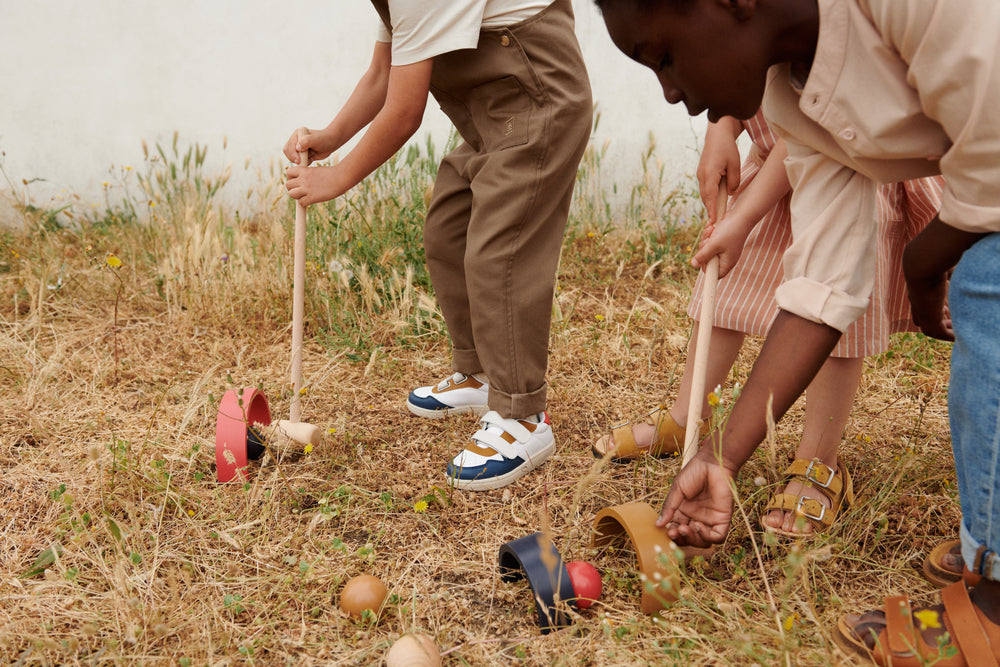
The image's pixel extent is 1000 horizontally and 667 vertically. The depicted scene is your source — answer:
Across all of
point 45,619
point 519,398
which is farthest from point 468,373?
point 45,619

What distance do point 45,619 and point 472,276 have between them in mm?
1133

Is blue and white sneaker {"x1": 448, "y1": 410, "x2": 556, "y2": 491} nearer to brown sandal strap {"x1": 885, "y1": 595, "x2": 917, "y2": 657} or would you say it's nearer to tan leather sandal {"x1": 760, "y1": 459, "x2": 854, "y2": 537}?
tan leather sandal {"x1": 760, "y1": 459, "x2": 854, "y2": 537}

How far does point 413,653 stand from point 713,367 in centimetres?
101

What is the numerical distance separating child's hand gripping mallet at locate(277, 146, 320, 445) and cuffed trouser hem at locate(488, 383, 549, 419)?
0.47 m

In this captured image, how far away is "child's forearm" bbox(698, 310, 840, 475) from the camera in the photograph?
1273 millimetres

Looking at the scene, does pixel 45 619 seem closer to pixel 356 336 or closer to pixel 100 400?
pixel 100 400

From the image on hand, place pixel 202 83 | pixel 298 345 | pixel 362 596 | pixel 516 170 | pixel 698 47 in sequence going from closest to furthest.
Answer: pixel 698 47 → pixel 362 596 → pixel 516 170 → pixel 298 345 → pixel 202 83

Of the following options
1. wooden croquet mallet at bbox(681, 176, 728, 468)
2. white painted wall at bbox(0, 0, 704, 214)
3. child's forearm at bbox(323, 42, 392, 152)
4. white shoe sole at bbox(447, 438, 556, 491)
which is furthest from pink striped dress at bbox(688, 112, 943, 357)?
white painted wall at bbox(0, 0, 704, 214)

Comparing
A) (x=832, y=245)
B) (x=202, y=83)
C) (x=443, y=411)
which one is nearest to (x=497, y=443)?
(x=443, y=411)

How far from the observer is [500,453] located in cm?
Answer: 188

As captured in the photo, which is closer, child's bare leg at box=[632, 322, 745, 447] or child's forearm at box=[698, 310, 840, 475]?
child's forearm at box=[698, 310, 840, 475]

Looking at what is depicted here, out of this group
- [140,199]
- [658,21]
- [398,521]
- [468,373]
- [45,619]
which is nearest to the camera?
[658,21]

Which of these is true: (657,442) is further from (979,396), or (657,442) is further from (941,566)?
(979,396)

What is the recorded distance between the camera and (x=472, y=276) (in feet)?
6.09
